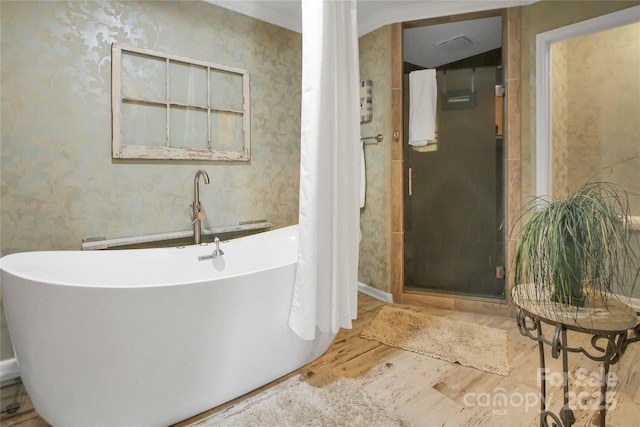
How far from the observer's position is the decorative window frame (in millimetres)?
2035

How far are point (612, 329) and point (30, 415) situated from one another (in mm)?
2254

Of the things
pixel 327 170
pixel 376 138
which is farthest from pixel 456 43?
pixel 327 170

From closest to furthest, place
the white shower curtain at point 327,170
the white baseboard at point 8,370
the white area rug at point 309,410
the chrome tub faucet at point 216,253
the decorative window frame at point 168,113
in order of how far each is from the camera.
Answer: the white area rug at point 309,410 → the white shower curtain at point 327,170 → the white baseboard at point 8,370 → the decorative window frame at point 168,113 → the chrome tub faucet at point 216,253

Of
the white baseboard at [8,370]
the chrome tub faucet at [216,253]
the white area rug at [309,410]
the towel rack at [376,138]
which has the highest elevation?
the towel rack at [376,138]

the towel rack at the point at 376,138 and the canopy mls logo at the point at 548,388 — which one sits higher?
the towel rack at the point at 376,138

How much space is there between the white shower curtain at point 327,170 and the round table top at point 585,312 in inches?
30.6

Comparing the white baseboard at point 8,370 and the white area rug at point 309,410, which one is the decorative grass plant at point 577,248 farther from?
the white baseboard at point 8,370

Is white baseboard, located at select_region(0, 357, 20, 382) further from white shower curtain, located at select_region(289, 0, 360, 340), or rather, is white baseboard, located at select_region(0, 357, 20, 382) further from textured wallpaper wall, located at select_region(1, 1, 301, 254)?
white shower curtain, located at select_region(289, 0, 360, 340)

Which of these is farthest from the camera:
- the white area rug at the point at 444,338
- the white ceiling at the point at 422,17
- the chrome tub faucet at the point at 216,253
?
the white ceiling at the point at 422,17

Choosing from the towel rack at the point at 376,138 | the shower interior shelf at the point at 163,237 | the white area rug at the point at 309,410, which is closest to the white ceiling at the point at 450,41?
the towel rack at the point at 376,138

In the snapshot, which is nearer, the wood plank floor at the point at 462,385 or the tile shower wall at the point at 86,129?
the wood plank floor at the point at 462,385

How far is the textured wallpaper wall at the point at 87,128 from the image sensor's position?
178 centimetres

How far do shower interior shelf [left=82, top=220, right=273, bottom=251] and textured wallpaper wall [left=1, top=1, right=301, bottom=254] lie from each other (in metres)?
0.05

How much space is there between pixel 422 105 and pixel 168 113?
6.26ft
